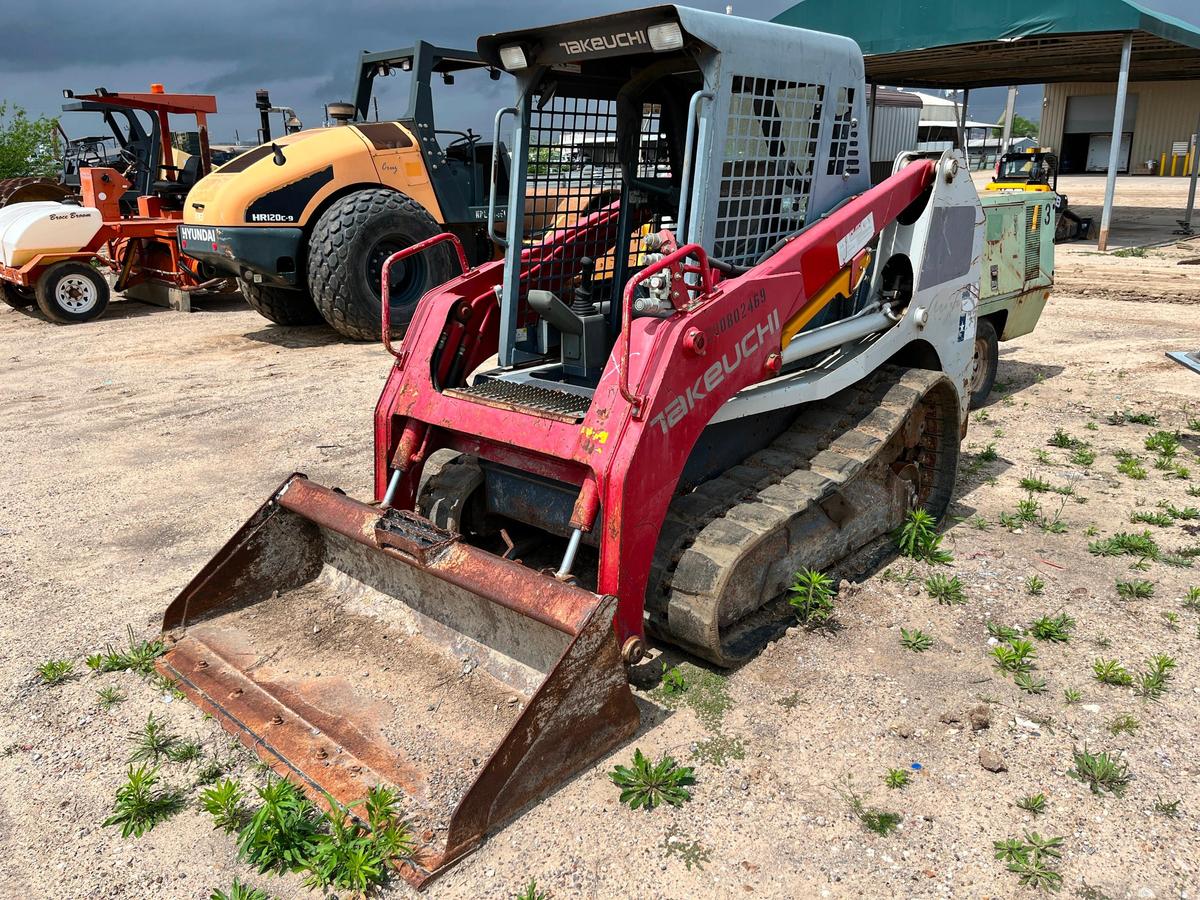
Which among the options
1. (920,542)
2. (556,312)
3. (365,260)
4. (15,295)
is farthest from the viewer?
(15,295)

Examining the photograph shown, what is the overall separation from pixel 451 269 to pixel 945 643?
8.06m

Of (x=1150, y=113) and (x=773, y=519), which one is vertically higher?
(x=1150, y=113)

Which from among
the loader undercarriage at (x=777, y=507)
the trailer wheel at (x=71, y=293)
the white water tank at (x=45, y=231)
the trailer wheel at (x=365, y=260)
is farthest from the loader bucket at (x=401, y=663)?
the trailer wheel at (x=71, y=293)

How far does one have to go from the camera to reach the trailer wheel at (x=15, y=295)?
1278cm

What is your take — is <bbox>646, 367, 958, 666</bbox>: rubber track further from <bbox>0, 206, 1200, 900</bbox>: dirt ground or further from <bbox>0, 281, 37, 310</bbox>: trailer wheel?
<bbox>0, 281, 37, 310</bbox>: trailer wheel

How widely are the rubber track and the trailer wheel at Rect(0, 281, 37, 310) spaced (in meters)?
11.9

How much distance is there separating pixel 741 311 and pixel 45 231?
1092 centimetres

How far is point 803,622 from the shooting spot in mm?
4078

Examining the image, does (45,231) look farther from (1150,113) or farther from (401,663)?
(1150,113)

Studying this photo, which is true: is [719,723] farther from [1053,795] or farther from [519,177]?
[519,177]

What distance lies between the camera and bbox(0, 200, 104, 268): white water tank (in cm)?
1152

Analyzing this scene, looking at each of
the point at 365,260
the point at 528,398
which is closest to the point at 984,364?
the point at 528,398

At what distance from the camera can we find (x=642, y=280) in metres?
3.43

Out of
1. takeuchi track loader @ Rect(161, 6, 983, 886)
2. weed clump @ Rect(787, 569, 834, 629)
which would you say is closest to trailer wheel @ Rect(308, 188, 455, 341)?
takeuchi track loader @ Rect(161, 6, 983, 886)
